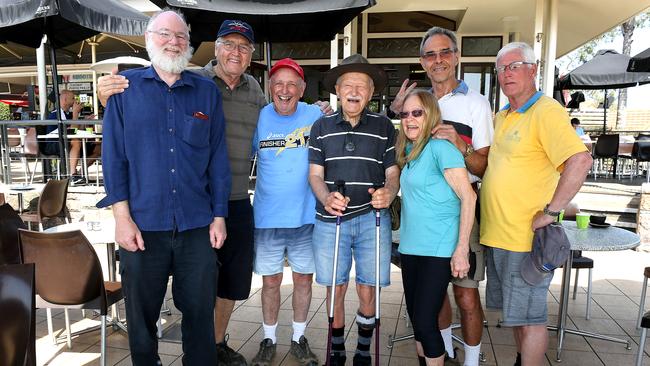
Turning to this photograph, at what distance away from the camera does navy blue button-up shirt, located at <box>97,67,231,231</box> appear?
2.22 m

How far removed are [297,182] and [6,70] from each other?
17.0m

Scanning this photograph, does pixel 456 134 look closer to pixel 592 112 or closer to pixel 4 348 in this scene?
pixel 4 348

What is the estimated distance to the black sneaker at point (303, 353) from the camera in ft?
9.96

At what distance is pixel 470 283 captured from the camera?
2.66m

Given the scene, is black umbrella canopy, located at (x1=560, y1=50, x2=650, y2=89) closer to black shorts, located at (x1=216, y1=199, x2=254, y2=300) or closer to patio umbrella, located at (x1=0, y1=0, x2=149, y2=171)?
patio umbrella, located at (x1=0, y1=0, x2=149, y2=171)

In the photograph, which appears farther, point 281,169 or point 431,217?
point 281,169

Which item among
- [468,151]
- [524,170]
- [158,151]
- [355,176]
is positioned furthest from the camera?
[355,176]

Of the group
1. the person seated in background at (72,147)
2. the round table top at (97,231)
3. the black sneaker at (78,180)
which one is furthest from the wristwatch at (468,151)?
the black sneaker at (78,180)

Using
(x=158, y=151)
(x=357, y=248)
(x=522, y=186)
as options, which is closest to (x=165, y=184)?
(x=158, y=151)

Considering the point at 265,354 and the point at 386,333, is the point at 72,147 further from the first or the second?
the point at 386,333

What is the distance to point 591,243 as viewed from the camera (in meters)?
2.96

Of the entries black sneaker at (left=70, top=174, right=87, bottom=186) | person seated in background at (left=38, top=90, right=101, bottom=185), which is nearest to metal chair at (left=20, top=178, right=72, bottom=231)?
person seated in background at (left=38, top=90, right=101, bottom=185)

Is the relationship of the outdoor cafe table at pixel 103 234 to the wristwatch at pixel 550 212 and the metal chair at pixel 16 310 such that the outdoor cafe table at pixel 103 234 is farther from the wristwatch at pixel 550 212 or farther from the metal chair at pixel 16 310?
the wristwatch at pixel 550 212

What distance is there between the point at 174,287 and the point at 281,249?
808mm
